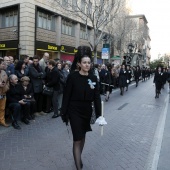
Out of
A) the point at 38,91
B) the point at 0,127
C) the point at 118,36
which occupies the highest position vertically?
the point at 118,36

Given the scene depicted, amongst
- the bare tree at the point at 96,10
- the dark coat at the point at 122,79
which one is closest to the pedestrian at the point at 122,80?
the dark coat at the point at 122,79

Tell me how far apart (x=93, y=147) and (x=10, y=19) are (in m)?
21.8

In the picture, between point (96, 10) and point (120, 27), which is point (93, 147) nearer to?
point (96, 10)

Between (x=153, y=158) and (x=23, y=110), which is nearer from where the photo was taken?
(x=153, y=158)

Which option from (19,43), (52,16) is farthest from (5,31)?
(52,16)

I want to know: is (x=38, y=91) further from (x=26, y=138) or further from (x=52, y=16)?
(x=52, y=16)

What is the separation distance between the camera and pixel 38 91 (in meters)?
8.38

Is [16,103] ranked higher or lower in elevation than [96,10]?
lower

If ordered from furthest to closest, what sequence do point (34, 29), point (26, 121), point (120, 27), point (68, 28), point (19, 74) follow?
point (120, 27) < point (68, 28) < point (34, 29) < point (19, 74) < point (26, 121)

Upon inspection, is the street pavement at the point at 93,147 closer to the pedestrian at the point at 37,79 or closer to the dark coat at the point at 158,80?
the pedestrian at the point at 37,79

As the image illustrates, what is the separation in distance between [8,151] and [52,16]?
74.0ft

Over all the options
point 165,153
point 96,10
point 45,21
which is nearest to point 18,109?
point 165,153

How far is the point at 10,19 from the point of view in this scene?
24.4m

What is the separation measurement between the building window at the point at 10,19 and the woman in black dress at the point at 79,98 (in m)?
21.6
